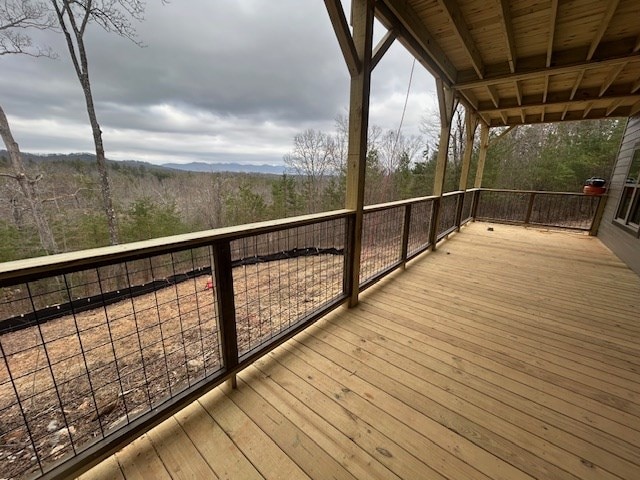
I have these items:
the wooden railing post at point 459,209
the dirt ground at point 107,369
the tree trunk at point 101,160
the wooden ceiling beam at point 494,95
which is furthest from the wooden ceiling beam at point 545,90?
the tree trunk at point 101,160

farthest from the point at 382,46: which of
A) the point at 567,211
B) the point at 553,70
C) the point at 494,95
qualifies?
the point at 567,211

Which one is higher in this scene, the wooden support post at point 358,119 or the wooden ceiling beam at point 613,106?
the wooden ceiling beam at point 613,106

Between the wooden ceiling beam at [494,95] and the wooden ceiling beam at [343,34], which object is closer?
the wooden ceiling beam at [343,34]

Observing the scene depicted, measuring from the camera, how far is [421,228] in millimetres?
4477

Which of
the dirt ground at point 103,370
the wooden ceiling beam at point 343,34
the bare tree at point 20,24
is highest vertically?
the bare tree at point 20,24

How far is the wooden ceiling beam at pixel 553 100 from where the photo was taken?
14.3ft

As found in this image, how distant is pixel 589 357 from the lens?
77.0 inches

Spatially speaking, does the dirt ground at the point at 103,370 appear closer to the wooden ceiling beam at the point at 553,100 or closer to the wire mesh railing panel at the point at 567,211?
the wooden ceiling beam at the point at 553,100

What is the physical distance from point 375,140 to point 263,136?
9.99 meters

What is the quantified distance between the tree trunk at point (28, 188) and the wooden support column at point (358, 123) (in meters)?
7.20

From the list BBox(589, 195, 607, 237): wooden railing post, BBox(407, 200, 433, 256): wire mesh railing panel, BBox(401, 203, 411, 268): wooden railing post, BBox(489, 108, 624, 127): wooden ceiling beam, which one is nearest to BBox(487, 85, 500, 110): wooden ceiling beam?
BBox(489, 108, 624, 127): wooden ceiling beam

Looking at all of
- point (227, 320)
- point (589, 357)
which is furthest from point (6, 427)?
point (589, 357)

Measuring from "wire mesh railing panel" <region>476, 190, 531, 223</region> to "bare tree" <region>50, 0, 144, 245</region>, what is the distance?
934 cm

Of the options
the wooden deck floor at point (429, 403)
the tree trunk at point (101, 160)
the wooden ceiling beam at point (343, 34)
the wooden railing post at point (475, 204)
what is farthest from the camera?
the wooden railing post at point (475, 204)
